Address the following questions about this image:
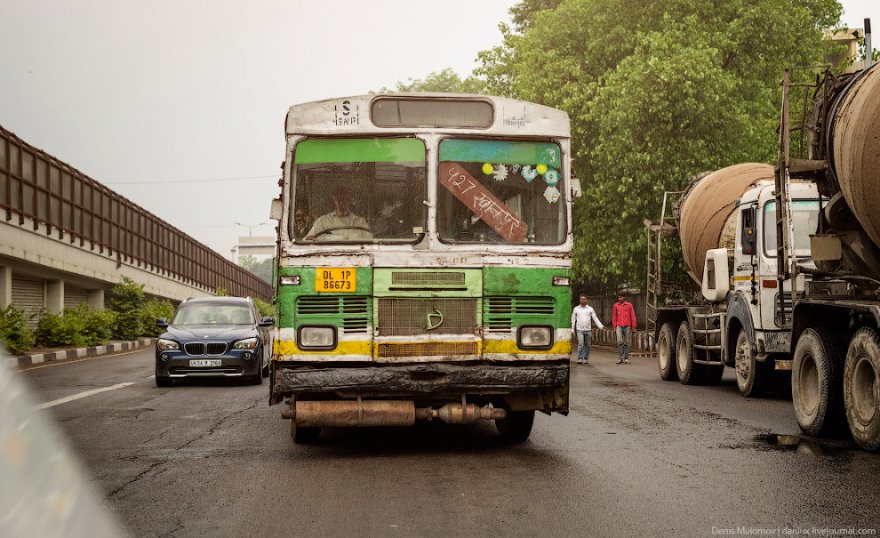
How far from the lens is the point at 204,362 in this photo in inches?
608

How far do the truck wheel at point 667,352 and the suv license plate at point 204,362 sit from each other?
7.87 metres

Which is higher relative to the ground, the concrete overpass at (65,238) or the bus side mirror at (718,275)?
the concrete overpass at (65,238)

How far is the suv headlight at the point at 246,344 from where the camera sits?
1573 centimetres

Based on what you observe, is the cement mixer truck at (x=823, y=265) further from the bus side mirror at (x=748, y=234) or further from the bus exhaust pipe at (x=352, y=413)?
the bus exhaust pipe at (x=352, y=413)

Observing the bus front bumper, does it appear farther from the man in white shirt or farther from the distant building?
the distant building

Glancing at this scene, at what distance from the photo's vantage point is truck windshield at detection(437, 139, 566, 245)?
26.3 ft

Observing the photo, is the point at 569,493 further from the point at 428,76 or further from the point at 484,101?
the point at 428,76

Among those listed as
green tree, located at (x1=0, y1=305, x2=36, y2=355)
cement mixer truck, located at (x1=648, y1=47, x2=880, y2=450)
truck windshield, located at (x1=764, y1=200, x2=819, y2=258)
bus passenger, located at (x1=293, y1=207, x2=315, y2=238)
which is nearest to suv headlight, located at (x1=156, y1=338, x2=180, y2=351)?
green tree, located at (x1=0, y1=305, x2=36, y2=355)

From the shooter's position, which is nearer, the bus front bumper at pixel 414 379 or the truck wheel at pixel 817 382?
the bus front bumper at pixel 414 379

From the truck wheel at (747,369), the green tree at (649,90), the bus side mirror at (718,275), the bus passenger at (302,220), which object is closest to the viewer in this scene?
the bus passenger at (302,220)

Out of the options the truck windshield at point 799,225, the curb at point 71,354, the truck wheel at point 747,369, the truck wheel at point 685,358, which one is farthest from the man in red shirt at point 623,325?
the curb at point 71,354

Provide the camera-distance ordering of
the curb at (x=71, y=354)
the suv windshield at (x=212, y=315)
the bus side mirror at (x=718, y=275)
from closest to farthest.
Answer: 1. the bus side mirror at (x=718, y=275)
2. the suv windshield at (x=212, y=315)
3. the curb at (x=71, y=354)

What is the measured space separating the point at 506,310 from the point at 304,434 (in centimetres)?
221

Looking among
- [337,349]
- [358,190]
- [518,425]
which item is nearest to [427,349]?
[337,349]
